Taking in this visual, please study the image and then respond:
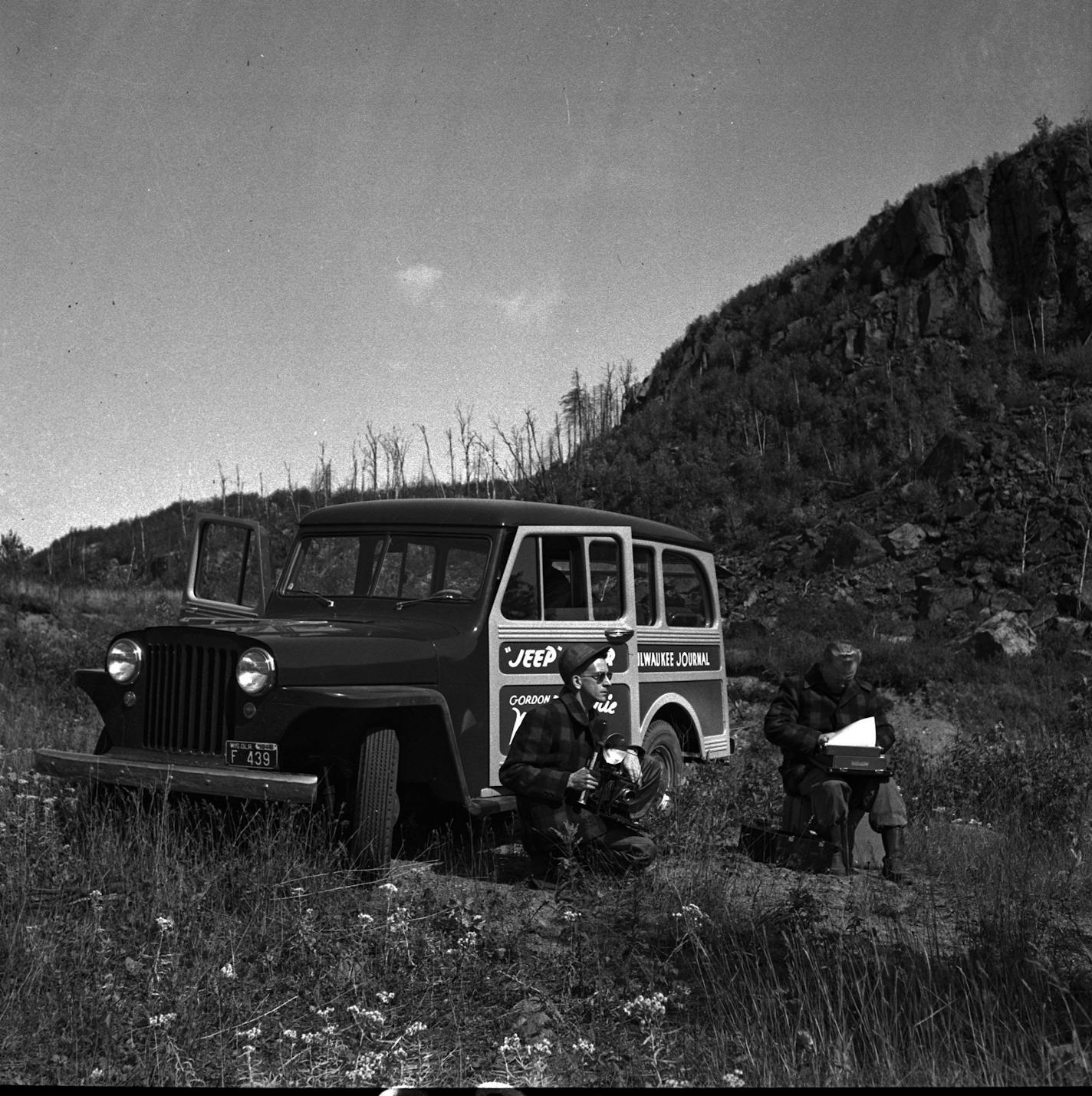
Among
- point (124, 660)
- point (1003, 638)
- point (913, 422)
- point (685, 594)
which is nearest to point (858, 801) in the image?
point (685, 594)

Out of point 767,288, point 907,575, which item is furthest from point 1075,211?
point 907,575

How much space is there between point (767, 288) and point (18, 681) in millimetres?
46915

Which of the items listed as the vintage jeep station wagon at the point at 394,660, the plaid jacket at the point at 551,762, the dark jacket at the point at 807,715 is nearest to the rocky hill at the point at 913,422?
the vintage jeep station wagon at the point at 394,660

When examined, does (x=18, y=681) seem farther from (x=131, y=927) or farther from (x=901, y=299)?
(x=901, y=299)

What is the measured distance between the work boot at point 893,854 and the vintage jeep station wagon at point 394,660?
1.79 metres

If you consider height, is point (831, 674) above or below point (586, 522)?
below

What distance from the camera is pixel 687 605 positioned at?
920 centimetres

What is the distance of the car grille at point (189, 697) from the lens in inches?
246

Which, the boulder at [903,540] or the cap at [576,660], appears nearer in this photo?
the cap at [576,660]

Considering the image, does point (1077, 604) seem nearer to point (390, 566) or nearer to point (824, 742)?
point (824, 742)

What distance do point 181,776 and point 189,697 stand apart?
21.0 inches

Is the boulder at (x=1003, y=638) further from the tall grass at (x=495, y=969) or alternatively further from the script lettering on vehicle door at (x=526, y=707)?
the tall grass at (x=495, y=969)

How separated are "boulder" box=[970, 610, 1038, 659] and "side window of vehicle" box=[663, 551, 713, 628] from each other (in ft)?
43.4

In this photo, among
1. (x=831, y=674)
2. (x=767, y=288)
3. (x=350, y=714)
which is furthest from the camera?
(x=767, y=288)
